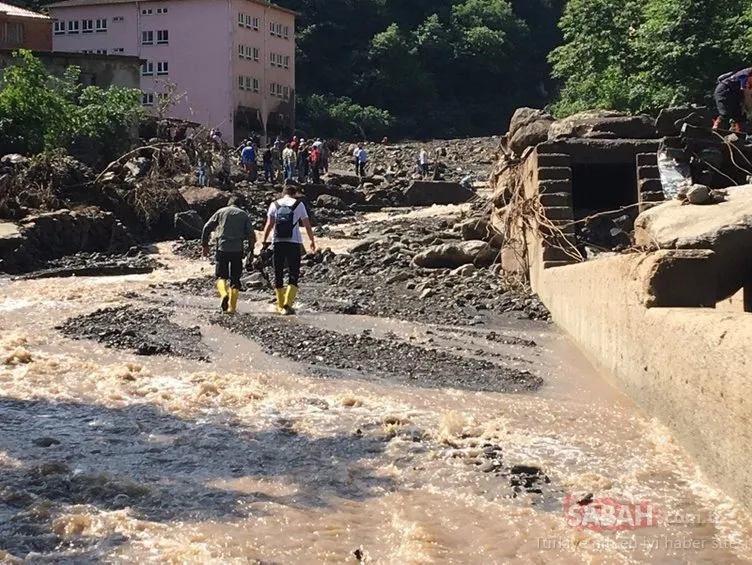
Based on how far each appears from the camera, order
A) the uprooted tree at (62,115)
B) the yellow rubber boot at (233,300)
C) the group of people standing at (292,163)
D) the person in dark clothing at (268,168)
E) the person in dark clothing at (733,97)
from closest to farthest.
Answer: the person in dark clothing at (733,97), the yellow rubber boot at (233,300), the uprooted tree at (62,115), the group of people standing at (292,163), the person in dark clothing at (268,168)

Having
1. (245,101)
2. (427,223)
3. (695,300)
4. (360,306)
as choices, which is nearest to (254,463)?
(695,300)

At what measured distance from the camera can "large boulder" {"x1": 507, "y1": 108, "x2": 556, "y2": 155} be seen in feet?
51.4

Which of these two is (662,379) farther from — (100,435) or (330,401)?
(100,435)

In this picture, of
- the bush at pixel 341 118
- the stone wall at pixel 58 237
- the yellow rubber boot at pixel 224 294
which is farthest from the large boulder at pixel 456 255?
the bush at pixel 341 118

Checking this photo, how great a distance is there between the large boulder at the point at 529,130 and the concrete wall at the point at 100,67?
27.0 m

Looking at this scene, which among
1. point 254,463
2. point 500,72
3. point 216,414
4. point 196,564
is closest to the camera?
point 196,564

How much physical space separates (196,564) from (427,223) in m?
20.5

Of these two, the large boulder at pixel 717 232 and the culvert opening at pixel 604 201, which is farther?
the culvert opening at pixel 604 201

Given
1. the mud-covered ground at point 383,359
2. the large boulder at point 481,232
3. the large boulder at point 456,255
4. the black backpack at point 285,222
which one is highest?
the black backpack at point 285,222

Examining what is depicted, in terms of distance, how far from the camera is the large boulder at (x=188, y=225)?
2619 centimetres

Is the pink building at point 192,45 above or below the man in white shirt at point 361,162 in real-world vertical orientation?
above

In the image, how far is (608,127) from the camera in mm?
14695

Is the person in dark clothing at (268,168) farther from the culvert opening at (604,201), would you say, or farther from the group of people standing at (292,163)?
the culvert opening at (604,201)

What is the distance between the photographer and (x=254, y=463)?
6.80 metres
